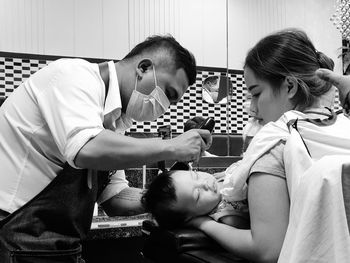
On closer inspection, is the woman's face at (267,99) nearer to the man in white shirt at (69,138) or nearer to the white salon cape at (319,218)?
the man in white shirt at (69,138)

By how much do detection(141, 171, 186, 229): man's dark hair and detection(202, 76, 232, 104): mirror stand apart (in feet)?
11.2

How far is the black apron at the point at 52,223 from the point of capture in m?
1.54

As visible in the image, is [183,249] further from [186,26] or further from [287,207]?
[186,26]

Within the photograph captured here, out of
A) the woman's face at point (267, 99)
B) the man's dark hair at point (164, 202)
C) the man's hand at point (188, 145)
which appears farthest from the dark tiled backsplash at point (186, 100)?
the woman's face at point (267, 99)

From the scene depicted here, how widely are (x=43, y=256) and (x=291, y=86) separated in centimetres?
116

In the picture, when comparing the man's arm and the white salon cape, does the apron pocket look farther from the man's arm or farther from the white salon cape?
the white salon cape

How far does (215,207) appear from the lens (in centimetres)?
181

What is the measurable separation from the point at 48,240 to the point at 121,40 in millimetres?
3445

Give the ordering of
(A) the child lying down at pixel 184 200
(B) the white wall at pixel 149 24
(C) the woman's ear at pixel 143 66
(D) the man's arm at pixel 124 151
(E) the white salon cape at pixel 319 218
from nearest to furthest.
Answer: (E) the white salon cape at pixel 319 218 → (D) the man's arm at pixel 124 151 → (A) the child lying down at pixel 184 200 → (C) the woman's ear at pixel 143 66 → (B) the white wall at pixel 149 24

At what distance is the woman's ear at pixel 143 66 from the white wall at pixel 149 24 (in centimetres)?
275

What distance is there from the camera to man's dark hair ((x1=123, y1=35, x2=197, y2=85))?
6.40 ft

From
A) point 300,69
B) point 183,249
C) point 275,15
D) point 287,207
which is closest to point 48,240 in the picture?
point 183,249

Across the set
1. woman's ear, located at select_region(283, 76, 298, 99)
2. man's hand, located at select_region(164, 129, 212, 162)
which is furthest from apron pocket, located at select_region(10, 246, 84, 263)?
woman's ear, located at select_region(283, 76, 298, 99)

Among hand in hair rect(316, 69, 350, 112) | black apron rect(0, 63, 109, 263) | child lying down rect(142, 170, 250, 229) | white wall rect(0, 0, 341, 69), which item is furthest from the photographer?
white wall rect(0, 0, 341, 69)
